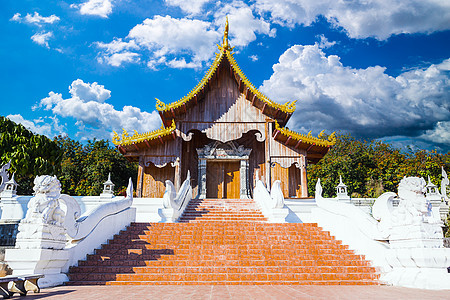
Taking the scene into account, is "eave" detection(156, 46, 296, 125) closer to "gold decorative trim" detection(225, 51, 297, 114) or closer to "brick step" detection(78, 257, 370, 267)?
"gold decorative trim" detection(225, 51, 297, 114)

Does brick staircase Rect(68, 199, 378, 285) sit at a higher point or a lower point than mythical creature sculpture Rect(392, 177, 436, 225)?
lower

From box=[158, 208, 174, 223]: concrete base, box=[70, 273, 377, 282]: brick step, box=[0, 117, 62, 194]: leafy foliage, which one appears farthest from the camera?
box=[0, 117, 62, 194]: leafy foliage

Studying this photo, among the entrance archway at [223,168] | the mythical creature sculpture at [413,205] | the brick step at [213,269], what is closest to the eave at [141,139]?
the entrance archway at [223,168]

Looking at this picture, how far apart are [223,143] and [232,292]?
1108 cm

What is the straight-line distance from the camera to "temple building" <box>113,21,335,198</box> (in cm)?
1403

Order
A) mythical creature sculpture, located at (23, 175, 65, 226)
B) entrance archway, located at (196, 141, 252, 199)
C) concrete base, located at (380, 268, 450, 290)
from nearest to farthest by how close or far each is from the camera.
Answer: concrete base, located at (380, 268, 450, 290), mythical creature sculpture, located at (23, 175, 65, 226), entrance archway, located at (196, 141, 252, 199)

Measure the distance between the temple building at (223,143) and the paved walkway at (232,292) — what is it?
893cm

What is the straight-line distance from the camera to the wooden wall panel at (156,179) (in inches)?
579

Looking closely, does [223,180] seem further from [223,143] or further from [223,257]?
[223,257]

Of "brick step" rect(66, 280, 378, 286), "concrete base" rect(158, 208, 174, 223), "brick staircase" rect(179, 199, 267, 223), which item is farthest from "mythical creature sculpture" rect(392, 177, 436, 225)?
"concrete base" rect(158, 208, 174, 223)

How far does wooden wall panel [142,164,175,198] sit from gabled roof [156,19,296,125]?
225cm

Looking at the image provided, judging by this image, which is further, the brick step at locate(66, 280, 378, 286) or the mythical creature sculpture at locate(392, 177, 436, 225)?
the brick step at locate(66, 280, 378, 286)

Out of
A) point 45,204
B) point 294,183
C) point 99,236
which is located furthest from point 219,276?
point 294,183

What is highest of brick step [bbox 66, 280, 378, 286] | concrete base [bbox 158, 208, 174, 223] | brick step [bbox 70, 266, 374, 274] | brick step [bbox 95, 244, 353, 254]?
concrete base [bbox 158, 208, 174, 223]
